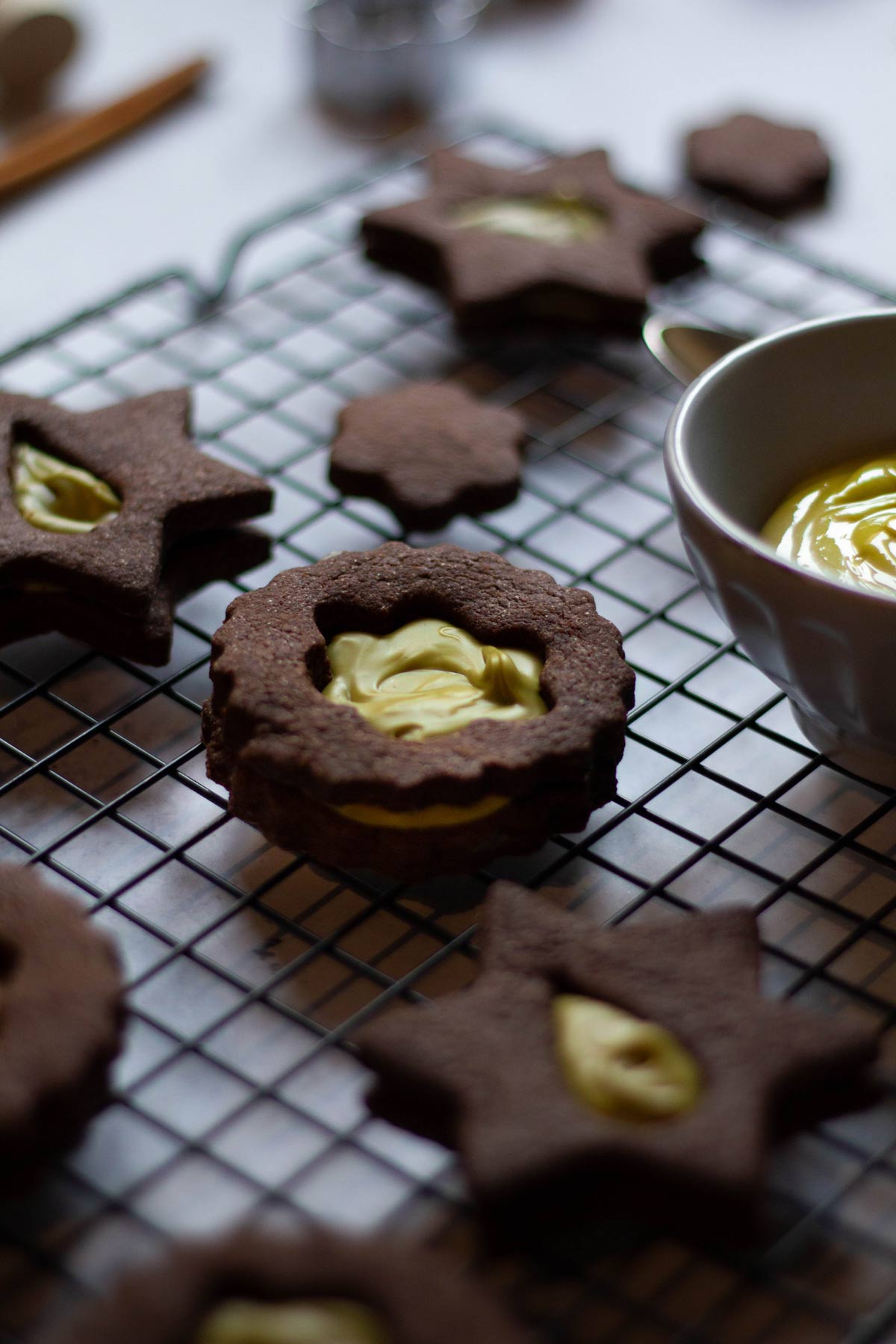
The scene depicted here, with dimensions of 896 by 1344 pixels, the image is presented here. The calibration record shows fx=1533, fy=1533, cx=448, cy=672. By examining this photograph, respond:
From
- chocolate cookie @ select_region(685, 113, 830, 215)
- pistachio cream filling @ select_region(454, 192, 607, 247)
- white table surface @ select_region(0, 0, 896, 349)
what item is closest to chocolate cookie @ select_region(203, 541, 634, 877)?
pistachio cream filling @ select_region(454, 192, 607, 247)

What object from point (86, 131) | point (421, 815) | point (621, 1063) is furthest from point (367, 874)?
point (86, 131)

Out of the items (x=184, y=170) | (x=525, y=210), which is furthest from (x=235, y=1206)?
(x=184, y=170)

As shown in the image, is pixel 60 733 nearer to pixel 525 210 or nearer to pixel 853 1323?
pixel 853 1323

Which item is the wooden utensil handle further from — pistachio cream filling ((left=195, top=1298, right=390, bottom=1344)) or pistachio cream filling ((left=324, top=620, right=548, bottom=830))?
pistachio cream filling ((left=195, top=1298, right=390, bottom=1344))

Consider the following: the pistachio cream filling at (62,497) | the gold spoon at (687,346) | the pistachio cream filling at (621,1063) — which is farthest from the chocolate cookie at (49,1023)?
the gold spoon at (687,346)

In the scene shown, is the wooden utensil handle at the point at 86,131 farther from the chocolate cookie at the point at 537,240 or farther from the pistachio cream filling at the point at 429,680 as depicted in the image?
the pistachio cream filling at the point at 429,680

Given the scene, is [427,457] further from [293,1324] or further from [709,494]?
[293,1324]
